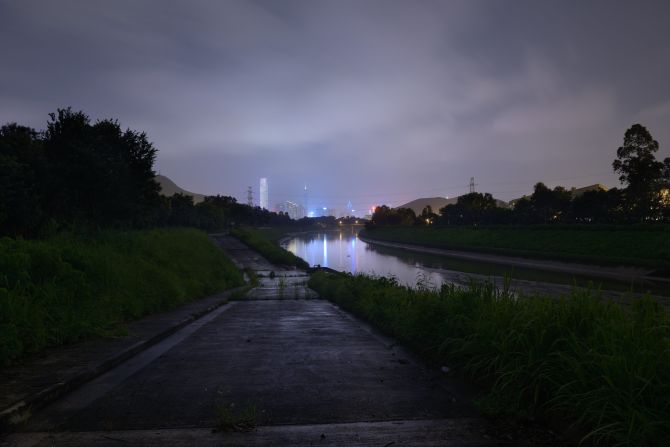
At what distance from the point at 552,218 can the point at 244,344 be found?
8314cm

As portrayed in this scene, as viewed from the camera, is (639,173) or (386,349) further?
(639,173)

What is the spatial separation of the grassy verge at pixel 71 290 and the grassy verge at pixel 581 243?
1366 inches

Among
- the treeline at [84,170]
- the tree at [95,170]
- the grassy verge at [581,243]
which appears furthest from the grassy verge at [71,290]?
the grassy verge at [581,243]

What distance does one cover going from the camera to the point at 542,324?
15.5 feet

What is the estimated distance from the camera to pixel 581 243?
4462cm

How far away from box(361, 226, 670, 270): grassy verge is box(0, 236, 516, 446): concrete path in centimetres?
3446

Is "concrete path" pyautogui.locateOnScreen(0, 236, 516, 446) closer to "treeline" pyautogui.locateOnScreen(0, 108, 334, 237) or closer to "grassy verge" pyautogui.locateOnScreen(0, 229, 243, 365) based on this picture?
"grassy verge" pyautogui.locateOnScreen(0, 229, 243, 365)

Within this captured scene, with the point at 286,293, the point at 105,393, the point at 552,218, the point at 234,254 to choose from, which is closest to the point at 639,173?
the point at 552,218

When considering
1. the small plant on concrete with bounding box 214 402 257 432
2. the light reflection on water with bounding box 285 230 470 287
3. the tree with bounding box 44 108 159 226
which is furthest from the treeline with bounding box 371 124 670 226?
the small plant on concrete with bounding box 214 402 257 432

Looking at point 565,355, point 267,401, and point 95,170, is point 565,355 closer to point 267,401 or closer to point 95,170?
point 267,401

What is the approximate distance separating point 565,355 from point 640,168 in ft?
184

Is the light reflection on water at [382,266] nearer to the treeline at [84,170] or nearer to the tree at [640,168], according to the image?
the treeline at [84,170]

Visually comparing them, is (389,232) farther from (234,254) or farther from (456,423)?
(456,423)

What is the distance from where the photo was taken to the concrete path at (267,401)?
12.1 ft
